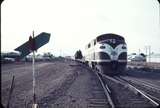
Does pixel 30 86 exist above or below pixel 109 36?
below

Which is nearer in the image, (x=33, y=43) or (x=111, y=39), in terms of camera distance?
(x=33, y=43)

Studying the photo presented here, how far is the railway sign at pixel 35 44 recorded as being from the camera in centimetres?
897

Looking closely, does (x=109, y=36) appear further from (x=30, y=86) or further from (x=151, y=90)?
(x=151, y=90)

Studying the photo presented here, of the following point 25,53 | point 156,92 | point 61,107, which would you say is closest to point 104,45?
point 156,92

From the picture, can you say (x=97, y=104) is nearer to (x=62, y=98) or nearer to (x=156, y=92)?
(x=62, y=98)

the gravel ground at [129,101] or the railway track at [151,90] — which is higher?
the railway track at [151,90]

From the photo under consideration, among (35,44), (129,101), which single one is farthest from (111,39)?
(35,44)

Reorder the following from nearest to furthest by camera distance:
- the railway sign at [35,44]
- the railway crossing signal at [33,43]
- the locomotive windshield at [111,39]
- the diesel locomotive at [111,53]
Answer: the railway sign at [35,44] → the railway crossing signal at [33,43] → the diesel locomotive at [111,53] → the locomotive windshield at [111,39]

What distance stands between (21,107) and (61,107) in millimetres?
1622

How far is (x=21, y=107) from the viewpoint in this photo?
1152 centimetres

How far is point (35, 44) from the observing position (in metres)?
9.84

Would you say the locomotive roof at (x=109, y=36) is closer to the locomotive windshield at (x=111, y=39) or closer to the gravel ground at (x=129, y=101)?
the locomotive windshield at (x=111, y=39)

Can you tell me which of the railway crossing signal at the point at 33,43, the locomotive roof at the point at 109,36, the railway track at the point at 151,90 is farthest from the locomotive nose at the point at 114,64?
the railway crossing signal at the point at 33,43

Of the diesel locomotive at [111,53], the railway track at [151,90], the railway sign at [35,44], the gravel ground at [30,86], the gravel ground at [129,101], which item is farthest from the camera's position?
the diesel locomotive at [111,53]
